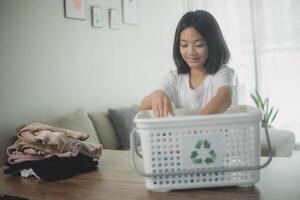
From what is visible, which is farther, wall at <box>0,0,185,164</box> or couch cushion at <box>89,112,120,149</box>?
couch cushion at <box>89,112,120,149</box>

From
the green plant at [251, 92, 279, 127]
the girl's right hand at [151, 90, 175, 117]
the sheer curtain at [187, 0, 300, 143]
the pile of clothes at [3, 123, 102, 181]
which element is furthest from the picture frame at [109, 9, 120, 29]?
the girl's right hand at [151, 90, 175, 117]

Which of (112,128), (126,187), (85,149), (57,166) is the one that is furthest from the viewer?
(112,128)

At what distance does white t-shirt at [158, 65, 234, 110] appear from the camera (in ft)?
3.61

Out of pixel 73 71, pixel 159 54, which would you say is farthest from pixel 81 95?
pixel 159 54

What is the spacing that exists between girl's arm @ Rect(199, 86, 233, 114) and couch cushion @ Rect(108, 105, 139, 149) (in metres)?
2.35

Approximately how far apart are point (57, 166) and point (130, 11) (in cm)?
299

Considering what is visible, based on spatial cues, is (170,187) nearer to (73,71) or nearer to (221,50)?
(221,50)

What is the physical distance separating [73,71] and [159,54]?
146 cm

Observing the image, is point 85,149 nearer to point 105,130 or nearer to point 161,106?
point 161,106

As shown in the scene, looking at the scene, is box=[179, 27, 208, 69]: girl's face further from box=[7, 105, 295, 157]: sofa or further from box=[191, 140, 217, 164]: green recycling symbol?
box=[7, 105, 295, 157]: sofa

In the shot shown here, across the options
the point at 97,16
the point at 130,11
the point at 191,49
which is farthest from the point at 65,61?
the point at 191,49

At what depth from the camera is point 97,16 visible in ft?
11.3

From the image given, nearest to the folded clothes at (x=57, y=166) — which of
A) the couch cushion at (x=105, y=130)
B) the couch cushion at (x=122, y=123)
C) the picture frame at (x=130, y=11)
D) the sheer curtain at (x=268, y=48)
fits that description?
the couch cushion at (x=105, y=130)

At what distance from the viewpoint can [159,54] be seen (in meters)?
4.38
